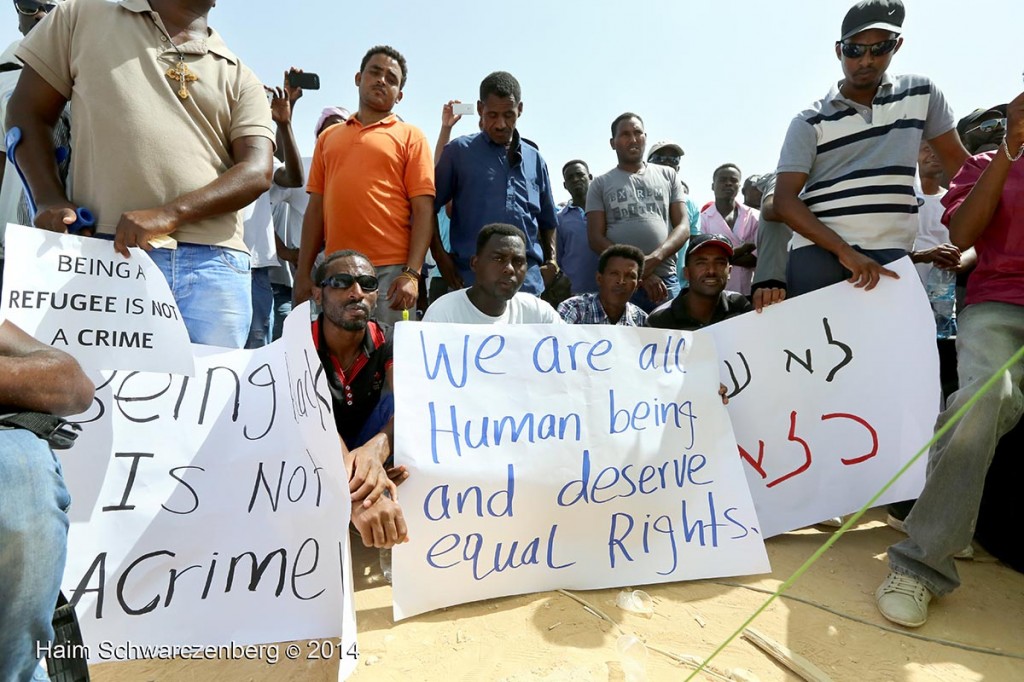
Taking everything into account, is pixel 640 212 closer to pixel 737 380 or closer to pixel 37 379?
pixel 737 380

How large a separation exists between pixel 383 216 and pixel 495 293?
2.53 feet

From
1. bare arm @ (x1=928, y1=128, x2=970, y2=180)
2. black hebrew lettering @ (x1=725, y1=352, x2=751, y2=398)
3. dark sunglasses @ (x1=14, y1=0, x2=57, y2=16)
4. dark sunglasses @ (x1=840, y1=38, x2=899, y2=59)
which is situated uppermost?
dark sunglasses @ (x1=14, y1=0, x2=57, y2=16)

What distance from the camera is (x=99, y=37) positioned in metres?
2.30

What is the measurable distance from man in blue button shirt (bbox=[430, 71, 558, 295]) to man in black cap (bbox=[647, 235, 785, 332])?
0.89m

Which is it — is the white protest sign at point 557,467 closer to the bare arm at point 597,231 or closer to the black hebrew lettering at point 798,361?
the black hebrew lettering at point 798,361

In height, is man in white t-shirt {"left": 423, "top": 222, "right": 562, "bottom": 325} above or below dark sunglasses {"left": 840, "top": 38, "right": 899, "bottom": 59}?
below

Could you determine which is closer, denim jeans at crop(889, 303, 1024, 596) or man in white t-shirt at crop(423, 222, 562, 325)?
denim jeans at crop(889, 303, 1024, 596)

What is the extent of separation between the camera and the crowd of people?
7.26 ft

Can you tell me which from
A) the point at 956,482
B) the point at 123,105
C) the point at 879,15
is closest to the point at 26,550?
the point at 123,105

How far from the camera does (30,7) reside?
9.98 feet

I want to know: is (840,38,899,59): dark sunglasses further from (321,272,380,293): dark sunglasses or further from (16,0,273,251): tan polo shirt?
(16,0,273,251): tan polo shirt

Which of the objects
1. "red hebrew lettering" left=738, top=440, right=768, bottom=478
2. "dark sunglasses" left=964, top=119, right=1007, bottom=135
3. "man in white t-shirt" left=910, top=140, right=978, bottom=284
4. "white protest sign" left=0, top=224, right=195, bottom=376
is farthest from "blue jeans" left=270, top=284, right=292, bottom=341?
"dark sunglasses" left=964, top=119, right=1007, bottom=135

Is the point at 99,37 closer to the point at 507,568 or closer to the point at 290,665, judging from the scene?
the point at 290,665

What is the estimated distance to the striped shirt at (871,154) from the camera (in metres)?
2.96
